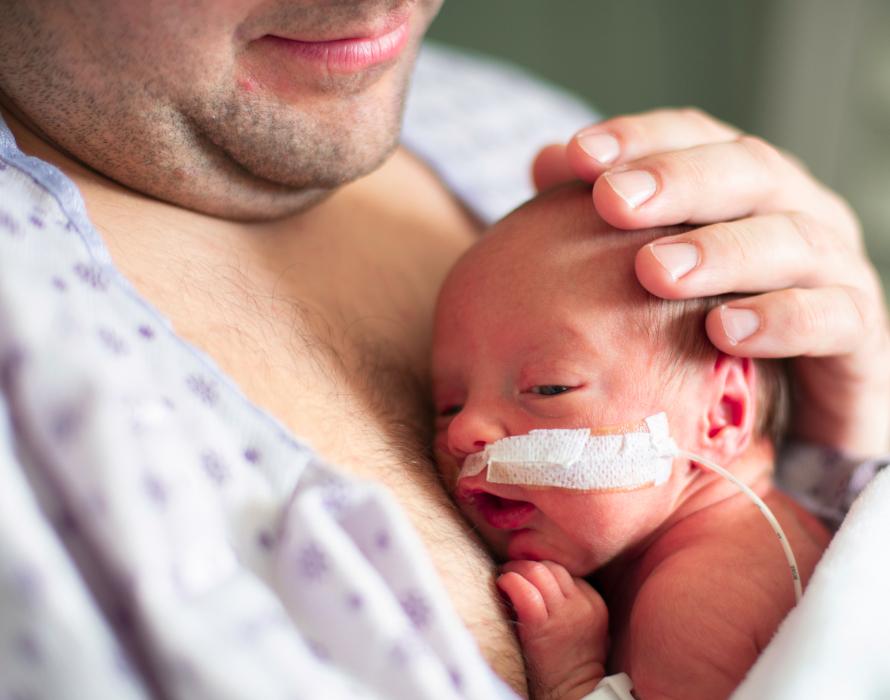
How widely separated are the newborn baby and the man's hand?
38 mm

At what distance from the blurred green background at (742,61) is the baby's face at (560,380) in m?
1.91

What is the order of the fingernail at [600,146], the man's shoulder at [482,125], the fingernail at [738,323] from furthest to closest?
the man's shoulder at [482,125], the fingernail at [600,146], the fingernail at [738,323]

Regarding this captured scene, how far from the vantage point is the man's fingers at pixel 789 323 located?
992 mm

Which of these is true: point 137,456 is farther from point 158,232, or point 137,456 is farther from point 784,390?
point 784,390

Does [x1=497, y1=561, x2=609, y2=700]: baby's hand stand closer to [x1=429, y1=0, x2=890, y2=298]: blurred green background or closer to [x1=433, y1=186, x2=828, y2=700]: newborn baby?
[x1=433, y1=186, x2=828, y2=700]: newborn baby

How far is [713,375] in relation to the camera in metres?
1.01

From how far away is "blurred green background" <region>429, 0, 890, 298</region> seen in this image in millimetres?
2631

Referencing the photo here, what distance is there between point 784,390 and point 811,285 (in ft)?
0.46

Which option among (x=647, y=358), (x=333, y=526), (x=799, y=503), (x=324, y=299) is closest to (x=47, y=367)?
(x=333, y=526)

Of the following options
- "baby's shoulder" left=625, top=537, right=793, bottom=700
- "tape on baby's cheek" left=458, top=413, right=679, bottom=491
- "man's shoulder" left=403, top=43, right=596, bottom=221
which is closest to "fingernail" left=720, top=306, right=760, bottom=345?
"tape on baby's cheek" left=458, top=413, right=679, bottom=491

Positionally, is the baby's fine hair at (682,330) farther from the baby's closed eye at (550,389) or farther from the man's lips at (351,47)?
the man's lips at (351,47)

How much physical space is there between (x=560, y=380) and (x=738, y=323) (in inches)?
7.4

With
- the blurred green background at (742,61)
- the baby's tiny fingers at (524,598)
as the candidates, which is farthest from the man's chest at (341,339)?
the blurred green background at (742,61)

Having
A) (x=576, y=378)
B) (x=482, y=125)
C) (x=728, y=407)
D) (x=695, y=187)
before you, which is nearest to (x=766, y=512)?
(x=728, y=407)
